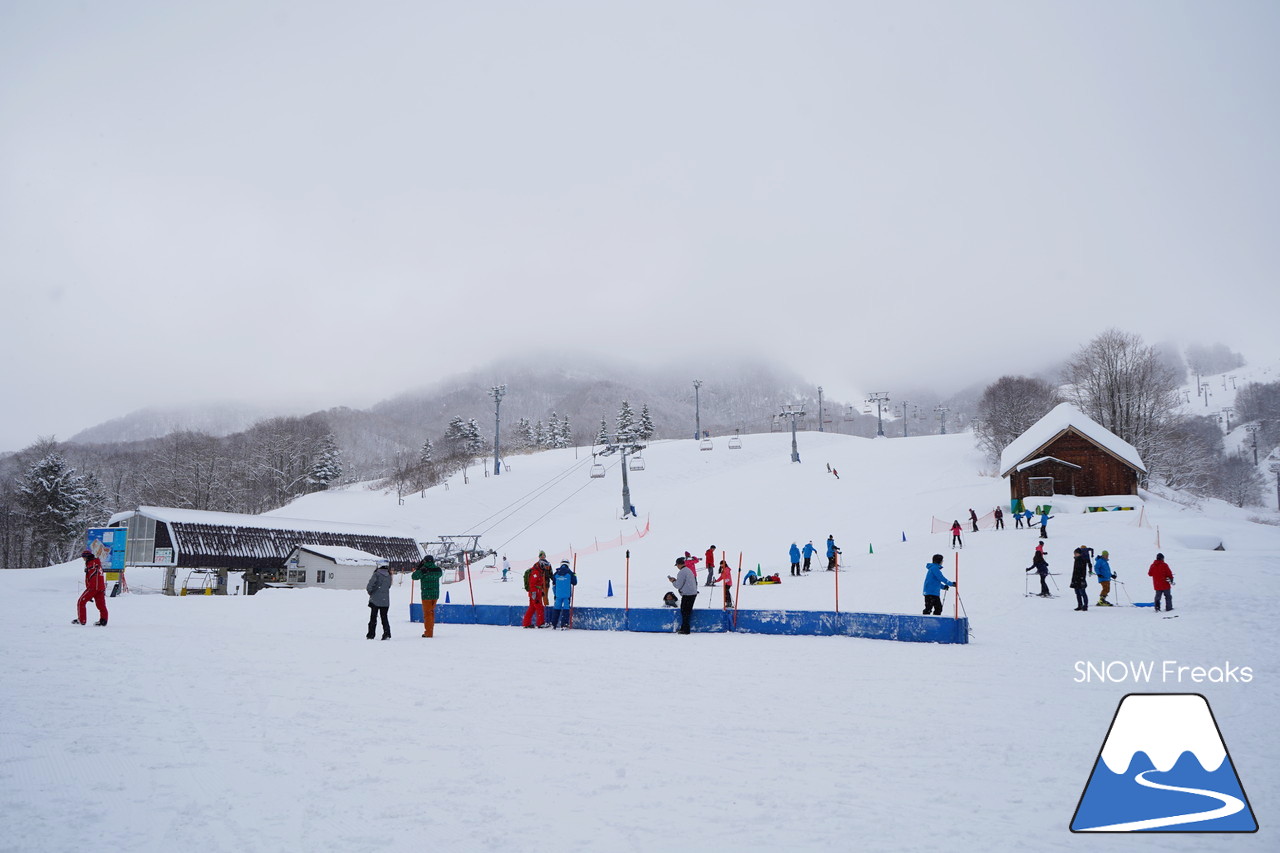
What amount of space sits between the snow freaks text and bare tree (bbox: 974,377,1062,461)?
5355 centimetres

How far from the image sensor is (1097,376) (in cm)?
5575

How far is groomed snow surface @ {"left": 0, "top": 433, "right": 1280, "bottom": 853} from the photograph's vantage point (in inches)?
185

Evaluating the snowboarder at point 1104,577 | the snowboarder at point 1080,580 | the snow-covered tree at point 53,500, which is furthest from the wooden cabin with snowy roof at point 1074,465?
the snow-covered tree at point 53,500

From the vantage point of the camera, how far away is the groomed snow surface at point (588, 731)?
4.70 metres

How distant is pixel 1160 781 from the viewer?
15.9 feet

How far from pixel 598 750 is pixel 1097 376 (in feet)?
197

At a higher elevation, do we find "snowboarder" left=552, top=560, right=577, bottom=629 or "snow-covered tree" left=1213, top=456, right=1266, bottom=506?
"snow-covered tree" left=1213, top=456, right=1266, bottom=506

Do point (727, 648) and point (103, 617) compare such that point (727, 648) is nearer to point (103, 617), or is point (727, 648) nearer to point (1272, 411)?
point (103, 617)

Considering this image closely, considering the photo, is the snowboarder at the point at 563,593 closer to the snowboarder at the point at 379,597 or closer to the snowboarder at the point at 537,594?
the snowboarder at the point at 537,594

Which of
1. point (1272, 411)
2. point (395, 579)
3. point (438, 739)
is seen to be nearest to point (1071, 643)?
point (438, 739)

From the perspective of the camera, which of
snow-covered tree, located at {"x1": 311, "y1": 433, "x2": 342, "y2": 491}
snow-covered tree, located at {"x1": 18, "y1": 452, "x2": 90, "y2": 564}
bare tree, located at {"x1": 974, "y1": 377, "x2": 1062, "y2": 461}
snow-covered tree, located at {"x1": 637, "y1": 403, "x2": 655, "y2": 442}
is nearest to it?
bare tree, located at {"x1": 974, "y1": 377, "x2": 1062, "y2": 461}

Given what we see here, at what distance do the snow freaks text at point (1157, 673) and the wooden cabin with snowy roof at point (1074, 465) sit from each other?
34.4 metres

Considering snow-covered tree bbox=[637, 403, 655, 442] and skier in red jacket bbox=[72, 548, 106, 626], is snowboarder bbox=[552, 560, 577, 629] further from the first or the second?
snow-covered tree bbox=[637, 403, 655, 442]

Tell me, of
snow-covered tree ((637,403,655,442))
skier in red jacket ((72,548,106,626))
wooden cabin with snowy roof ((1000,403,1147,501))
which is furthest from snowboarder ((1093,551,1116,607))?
snow-covered tree ((637,403,655,442))
